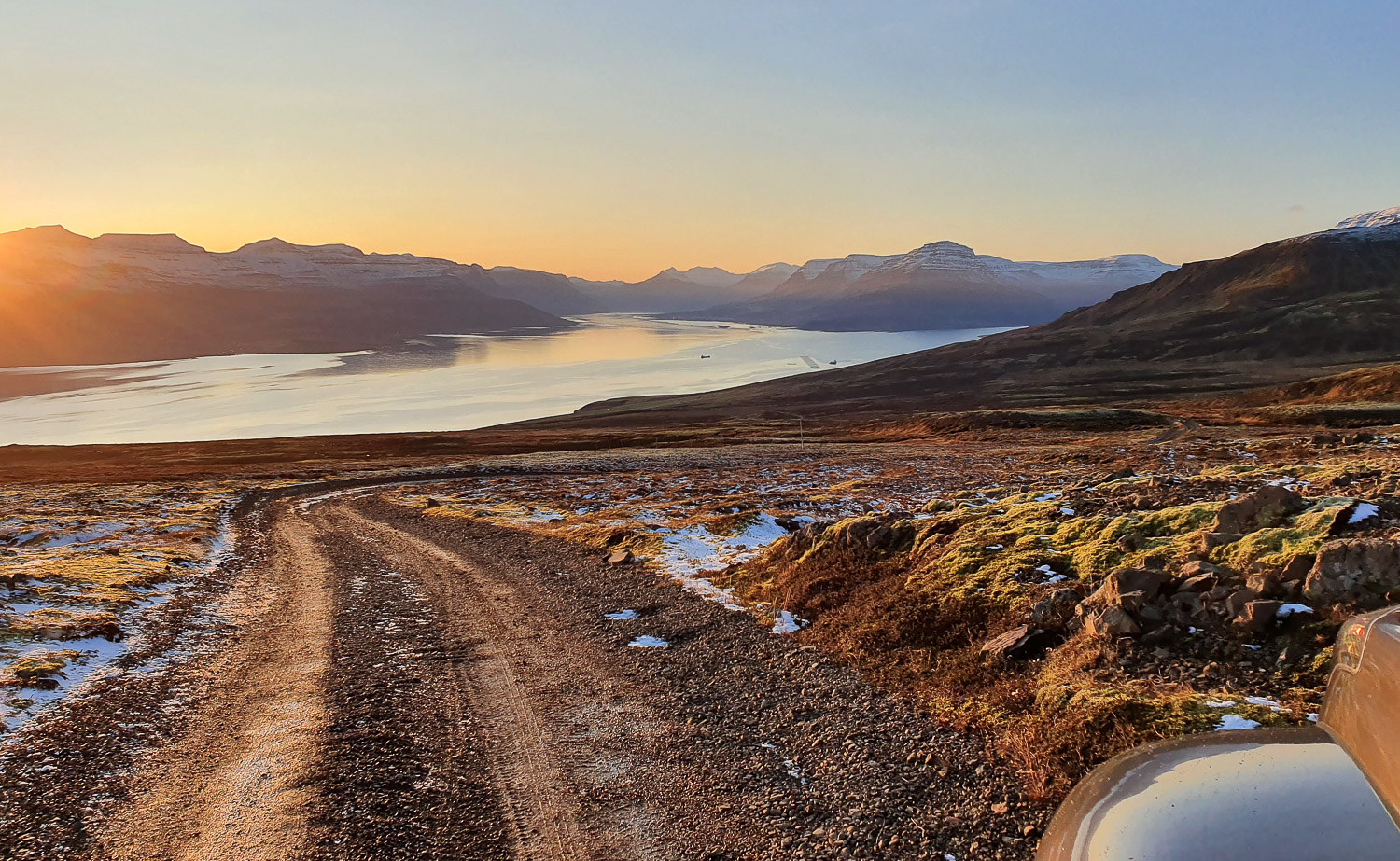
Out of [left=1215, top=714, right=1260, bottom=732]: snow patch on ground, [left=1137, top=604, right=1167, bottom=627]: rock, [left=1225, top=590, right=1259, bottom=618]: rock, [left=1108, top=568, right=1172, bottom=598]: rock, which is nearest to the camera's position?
[left=1215, top=714, right=1260, bottom=732]: snow patch on ground

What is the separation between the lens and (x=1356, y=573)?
754 centimetres

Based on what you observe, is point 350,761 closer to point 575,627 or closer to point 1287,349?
point 575,627

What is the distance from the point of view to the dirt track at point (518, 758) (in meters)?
6.75

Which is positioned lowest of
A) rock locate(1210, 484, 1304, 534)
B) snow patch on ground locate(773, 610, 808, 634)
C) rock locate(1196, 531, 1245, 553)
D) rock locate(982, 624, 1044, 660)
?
snow patch on ground locate(773, 610, 808, 634)

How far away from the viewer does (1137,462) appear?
101ft

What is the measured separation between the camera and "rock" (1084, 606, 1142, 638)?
8.24m

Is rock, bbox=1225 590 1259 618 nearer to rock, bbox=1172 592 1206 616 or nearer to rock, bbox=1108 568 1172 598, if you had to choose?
rock, bbox=1172 592 1206 616

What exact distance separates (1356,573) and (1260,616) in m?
1.04

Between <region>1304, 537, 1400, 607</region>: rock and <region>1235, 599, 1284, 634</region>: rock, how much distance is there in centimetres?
44

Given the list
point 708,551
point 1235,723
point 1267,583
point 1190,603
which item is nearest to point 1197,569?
point 1190,603

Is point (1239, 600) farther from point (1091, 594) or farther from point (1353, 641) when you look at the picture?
point (1353, 641)

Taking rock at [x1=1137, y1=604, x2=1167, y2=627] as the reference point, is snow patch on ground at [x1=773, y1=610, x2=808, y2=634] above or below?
below

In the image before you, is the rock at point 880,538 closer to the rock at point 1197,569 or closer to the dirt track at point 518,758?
the dirt track at point 518,758

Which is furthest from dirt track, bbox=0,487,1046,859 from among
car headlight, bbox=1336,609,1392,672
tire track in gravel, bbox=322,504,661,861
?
car headlight, bbox=1336,609,1392,672
